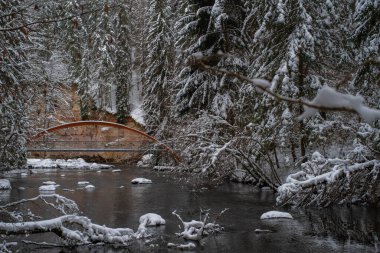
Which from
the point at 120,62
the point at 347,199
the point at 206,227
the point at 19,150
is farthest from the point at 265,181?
the point at 120,62

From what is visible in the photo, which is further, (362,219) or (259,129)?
(259,129)

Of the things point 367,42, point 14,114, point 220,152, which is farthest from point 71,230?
point 367,42

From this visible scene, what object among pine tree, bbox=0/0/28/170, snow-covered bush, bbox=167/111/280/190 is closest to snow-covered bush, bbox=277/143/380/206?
snow-covered bush, bbox=167/111/280/190

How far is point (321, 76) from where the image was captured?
1853cm

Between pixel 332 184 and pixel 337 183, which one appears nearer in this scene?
pixel 332 184

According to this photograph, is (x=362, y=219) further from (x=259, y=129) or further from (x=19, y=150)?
(x=19, y=150)

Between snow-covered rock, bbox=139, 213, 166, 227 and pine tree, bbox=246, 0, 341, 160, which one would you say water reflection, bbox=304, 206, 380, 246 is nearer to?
snow-covered rock, bbox=139, 213, 166, 227

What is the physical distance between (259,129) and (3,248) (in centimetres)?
1212

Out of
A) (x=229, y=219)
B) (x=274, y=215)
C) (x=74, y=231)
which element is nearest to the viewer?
(x=74, y=231)

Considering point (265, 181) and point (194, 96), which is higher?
point (194, 96)

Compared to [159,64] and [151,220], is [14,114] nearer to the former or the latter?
[151,220]

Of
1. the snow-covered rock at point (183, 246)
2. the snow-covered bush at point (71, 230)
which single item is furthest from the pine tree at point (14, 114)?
the snow-covered rock at point (183, 246)

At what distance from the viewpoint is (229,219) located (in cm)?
1221

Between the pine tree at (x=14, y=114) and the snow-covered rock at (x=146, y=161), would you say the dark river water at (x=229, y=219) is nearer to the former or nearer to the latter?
the pine tree at (x=14, y=114)
